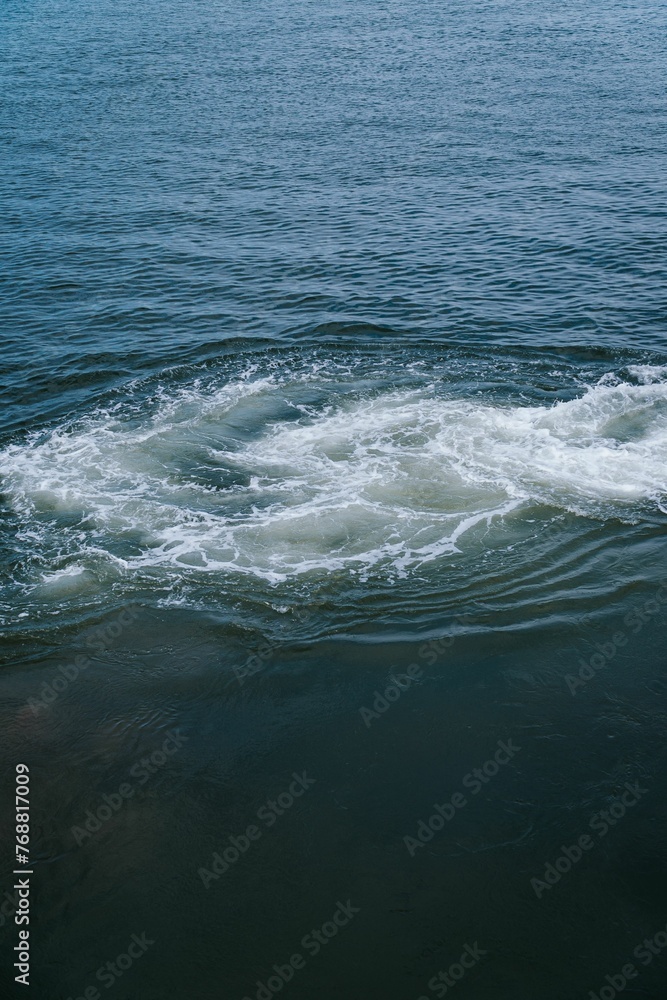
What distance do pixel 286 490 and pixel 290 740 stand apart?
8585mm

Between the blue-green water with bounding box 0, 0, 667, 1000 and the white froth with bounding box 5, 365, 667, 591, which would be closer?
the blue-green water with bounding box 0, 0, 667, 1000

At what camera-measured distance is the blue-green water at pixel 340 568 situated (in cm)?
1373

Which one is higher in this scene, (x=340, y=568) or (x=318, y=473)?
(x=318, y=473)

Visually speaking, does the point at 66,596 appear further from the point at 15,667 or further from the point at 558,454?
the point at 558,454

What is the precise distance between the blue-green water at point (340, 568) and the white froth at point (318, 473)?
0.11 metres

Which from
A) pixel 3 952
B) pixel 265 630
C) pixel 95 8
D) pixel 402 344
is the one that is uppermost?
pixel 95 8

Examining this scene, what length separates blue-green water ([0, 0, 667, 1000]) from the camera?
13727 mm

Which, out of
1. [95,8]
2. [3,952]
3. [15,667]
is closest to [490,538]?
[15,667]

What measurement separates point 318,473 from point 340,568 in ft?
14.5

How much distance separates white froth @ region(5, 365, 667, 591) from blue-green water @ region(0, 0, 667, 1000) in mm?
107

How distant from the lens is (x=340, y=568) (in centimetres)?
2064

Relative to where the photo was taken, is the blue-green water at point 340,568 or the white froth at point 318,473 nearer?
the blue-green water at point 340,568

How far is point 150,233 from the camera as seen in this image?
39.7 m

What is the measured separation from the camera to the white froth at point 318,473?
A: 21500 millimetres
